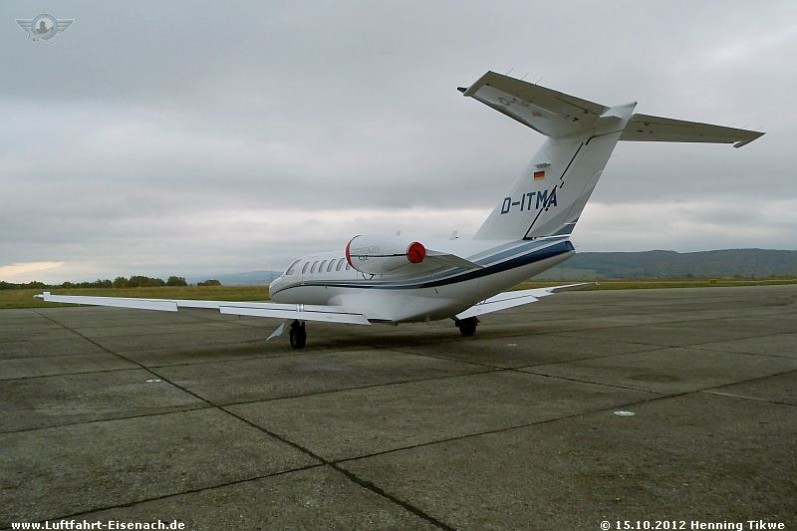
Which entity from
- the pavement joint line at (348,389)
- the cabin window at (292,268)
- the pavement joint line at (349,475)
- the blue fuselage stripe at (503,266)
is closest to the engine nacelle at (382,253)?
the blue fuselage stripe at (503,266)

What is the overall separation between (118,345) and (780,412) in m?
13.7

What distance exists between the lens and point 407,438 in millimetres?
5754

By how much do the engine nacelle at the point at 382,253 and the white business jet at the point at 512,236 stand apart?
0.07 ft

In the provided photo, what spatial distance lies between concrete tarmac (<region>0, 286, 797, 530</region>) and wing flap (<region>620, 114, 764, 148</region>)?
3960mm

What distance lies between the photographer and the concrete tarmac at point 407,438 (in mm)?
4027

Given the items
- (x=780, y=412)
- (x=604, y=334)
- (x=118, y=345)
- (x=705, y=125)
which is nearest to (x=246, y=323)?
(x=118, y=345)

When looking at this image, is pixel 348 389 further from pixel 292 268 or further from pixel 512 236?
pixel 292 268

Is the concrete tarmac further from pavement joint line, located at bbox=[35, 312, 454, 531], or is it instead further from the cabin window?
the cabin window

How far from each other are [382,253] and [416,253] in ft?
2.80

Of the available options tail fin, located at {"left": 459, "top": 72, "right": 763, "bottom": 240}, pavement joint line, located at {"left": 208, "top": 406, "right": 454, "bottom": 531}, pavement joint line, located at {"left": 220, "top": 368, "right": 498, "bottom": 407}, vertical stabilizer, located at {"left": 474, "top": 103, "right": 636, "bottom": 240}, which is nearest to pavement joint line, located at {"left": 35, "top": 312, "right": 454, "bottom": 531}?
pavement joint line, located at {"left": 208, "top": 406, "right": 454, "bottom": 531}

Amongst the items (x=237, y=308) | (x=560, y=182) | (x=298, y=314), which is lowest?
(x=298, y=314)

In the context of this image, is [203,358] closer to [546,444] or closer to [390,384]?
[390,384]

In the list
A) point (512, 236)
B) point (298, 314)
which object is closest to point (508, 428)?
point (512, 236)

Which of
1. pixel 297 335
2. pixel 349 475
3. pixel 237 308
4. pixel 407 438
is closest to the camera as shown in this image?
pixel 349 475
